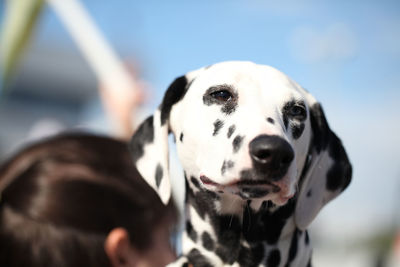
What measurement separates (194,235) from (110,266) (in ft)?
2.41

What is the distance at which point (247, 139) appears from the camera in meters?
1.36

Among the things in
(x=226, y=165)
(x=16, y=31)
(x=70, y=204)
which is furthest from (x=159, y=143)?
(x=16, y=31)

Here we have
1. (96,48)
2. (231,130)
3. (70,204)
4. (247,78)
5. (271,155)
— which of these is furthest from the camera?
(96,48)

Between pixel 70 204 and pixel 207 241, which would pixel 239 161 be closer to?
pixel 207 241

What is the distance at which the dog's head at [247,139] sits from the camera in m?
1.33

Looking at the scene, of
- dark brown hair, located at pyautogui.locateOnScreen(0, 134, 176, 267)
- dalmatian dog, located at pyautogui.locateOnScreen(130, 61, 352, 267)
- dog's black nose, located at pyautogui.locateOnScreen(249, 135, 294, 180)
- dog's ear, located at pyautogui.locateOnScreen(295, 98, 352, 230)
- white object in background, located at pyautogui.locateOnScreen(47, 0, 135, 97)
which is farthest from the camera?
white object in background, located at pyautogui.locateOnScreen(47, 0, 135, 97)

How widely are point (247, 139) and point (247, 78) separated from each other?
0.27m

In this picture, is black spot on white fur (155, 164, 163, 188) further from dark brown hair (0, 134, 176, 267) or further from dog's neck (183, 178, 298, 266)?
dark brown hair (0, 134, 176, 267)

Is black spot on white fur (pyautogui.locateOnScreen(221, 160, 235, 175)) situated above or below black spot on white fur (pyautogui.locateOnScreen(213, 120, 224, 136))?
below

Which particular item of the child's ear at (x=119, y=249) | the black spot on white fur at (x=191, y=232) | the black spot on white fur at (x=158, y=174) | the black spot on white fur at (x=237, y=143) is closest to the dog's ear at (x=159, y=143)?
the black spot on white fur at (x=158, y=174)

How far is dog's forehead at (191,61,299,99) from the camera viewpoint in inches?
60.4

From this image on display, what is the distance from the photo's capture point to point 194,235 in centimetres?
161

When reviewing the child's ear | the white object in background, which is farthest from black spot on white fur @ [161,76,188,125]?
the white object in background

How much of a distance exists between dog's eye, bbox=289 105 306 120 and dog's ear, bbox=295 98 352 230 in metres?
0.09
